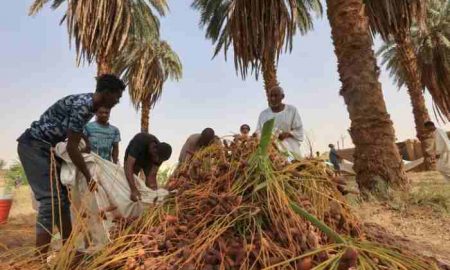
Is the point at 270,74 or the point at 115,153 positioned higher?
the point at 270,74

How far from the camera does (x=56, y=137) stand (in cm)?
316

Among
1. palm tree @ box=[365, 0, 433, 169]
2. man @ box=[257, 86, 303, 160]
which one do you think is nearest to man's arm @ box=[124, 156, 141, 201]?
man @ box=[257, 86, 303, 160]

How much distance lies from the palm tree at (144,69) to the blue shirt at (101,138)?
1423 cm

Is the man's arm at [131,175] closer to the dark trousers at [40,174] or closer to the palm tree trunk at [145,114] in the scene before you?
the dark trousers at [40,174]

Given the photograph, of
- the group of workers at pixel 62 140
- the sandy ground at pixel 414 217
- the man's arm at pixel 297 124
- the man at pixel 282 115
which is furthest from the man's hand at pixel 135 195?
the man's arm at pixel 297 124

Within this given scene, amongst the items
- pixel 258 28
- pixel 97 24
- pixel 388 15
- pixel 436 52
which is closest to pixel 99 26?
pixel 97 24

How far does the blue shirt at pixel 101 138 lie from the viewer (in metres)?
4.40

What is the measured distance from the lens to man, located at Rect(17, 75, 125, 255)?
3.00m

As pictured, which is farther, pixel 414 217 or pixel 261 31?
pixel 261 31

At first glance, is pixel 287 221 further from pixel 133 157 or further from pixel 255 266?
pixel 133 157

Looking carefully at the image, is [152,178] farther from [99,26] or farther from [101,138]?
[99,26]

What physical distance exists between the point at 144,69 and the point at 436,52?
503 inches

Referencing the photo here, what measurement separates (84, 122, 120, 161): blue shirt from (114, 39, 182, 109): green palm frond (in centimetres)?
1412

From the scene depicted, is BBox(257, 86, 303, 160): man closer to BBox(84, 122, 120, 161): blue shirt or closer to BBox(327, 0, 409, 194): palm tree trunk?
BBox(327, 0, 409, 194): palm tree trunk
